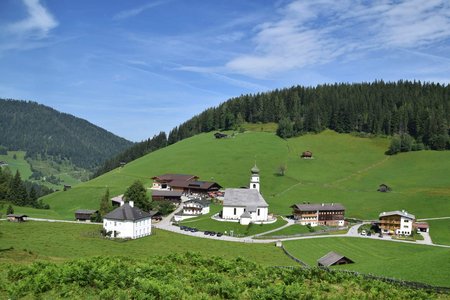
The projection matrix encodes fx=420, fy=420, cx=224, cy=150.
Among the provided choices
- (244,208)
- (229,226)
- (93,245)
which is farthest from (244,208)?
(93,245)

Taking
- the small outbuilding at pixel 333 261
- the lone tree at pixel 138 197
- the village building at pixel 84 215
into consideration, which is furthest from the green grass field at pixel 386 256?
the village building at pixel 84 215

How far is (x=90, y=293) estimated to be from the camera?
26.8 m

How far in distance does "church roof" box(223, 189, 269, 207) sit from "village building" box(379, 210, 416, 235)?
2718cm

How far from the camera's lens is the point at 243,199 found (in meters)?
103

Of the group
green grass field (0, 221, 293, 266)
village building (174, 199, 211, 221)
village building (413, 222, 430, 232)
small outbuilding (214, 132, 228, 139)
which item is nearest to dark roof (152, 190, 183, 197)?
village building (174, 199, 211, 221)

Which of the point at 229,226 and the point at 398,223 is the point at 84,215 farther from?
the point at 398,223

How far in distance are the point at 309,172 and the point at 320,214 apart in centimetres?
4147

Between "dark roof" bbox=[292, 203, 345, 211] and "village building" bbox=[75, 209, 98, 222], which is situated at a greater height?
"dark roof" bbox=[292, 203, 345, 211]

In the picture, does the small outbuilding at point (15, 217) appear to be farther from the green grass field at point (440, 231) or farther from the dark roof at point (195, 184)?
the green grass field at point (440, 231)

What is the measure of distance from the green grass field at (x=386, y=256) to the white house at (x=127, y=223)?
2762 cm

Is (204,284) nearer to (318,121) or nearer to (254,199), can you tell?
(254,199)

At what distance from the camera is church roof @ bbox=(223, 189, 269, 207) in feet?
331

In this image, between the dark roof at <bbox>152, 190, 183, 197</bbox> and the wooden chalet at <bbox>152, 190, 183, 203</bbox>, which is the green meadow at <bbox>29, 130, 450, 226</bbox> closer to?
the dark roof at <bbox>152, 190, 183, 197</bbox>

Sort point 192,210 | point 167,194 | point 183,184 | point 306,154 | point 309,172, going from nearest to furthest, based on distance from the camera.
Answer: point 192,210, point 167,194, point 183,184, point 309,172, point 306,154
